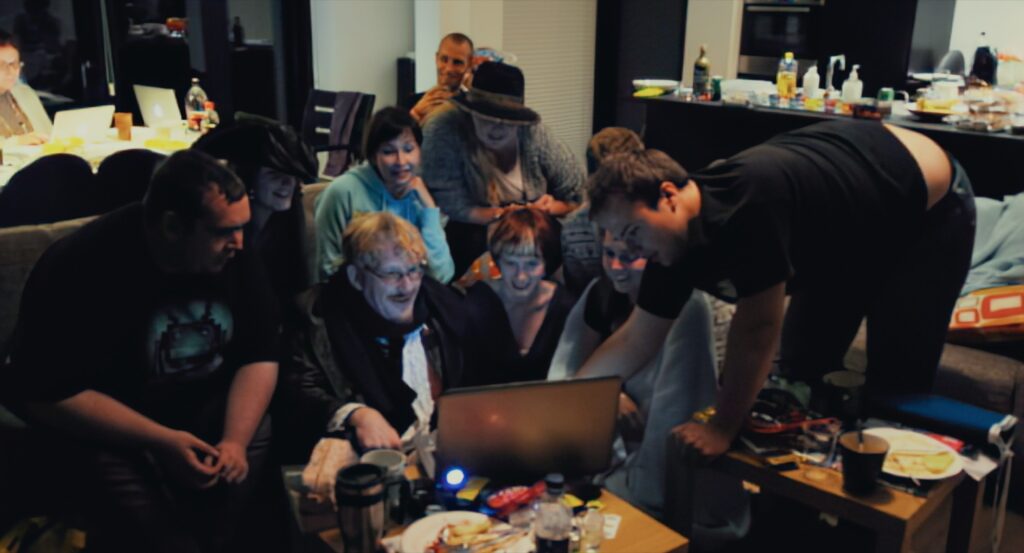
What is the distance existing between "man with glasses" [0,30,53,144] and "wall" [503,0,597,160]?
3197 mm

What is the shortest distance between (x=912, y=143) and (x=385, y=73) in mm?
5018

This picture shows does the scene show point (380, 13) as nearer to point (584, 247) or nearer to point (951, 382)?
point (584, 247)

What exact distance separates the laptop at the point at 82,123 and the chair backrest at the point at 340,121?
1037 mm

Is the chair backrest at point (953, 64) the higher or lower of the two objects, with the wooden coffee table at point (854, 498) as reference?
higher

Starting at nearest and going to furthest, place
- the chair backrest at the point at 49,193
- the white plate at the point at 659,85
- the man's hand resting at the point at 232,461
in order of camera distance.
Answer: the man's hand resting at the point at 232,461 < the chair backrest at the point at 49,193 < the white plate at the point at 659,85

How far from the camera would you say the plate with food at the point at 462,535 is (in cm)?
187

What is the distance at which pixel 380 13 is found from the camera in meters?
6.83

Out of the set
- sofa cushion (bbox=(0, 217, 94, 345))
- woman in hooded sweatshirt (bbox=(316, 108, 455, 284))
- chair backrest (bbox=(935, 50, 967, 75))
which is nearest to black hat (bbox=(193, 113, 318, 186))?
woman in hooded sweatshirt (bbox=(316, 108, 455, 284))

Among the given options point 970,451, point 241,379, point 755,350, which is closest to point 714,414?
point 755,350

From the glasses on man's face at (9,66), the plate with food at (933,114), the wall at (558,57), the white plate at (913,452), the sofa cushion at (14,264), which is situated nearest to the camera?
the white plate at (913,452)

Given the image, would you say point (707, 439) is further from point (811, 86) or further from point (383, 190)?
point (811, 86)

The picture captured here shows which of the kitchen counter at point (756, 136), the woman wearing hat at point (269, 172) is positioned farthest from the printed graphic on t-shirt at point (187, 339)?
the kitchen counter at point (756, 136)

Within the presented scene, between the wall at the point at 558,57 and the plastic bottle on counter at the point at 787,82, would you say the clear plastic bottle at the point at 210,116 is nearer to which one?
the wall at the point at 558,57

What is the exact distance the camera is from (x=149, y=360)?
2.34 meters
